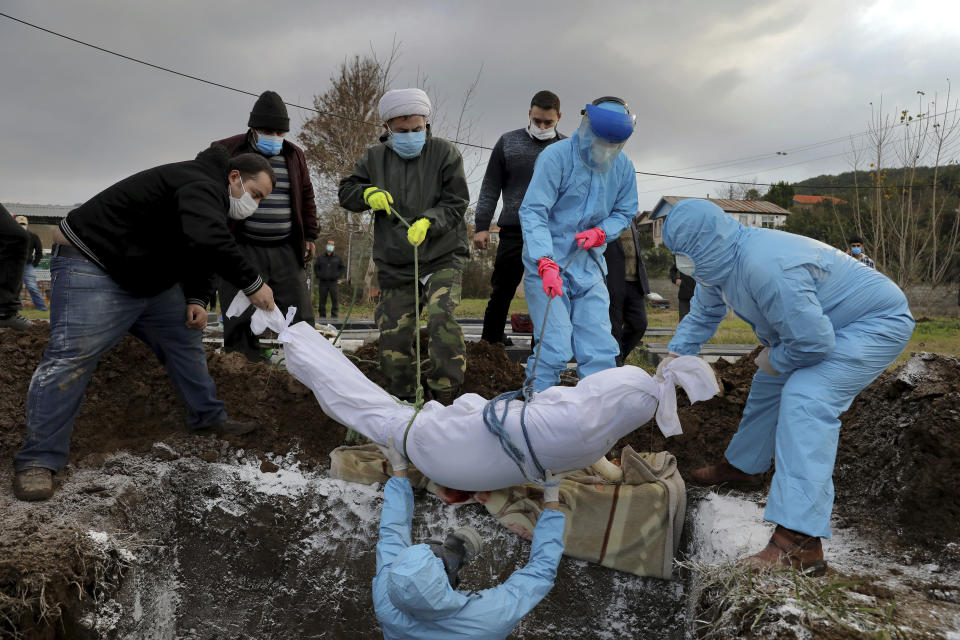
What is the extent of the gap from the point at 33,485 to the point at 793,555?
330cm

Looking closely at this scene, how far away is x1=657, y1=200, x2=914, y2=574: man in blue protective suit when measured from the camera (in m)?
2.44

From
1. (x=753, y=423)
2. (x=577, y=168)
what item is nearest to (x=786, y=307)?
(x=753, y=423)

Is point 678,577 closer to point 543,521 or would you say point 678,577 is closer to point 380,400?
point 543,521

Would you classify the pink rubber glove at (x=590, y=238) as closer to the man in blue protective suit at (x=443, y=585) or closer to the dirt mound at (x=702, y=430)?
the dirt mound at (x=702, y=430)

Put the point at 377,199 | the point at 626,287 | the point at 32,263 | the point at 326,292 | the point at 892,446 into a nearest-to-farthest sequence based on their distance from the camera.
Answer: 1. the point at 892,446
2. the point at 377,199
3. the point at 626,287
4. the point at 32,263
5. the point at 326,292

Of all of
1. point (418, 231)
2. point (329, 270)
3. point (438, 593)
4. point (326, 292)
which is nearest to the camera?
point (438, 593)

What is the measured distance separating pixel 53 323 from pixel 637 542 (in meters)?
2.85

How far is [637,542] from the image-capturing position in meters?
2.92

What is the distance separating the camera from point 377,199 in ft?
12.0

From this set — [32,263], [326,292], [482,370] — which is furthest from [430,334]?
[32,263]

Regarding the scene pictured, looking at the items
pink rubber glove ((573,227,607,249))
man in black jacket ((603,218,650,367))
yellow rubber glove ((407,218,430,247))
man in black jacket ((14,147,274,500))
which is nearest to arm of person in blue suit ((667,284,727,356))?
pink rubber glove ((573,227,607,249))

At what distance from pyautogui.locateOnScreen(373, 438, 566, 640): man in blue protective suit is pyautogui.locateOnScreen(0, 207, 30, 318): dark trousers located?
15.5 ft

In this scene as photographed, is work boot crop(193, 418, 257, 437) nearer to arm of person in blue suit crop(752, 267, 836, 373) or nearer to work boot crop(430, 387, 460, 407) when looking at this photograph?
work boot crop(430, 387, 460, 407)

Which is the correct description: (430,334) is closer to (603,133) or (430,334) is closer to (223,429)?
(223,429)
